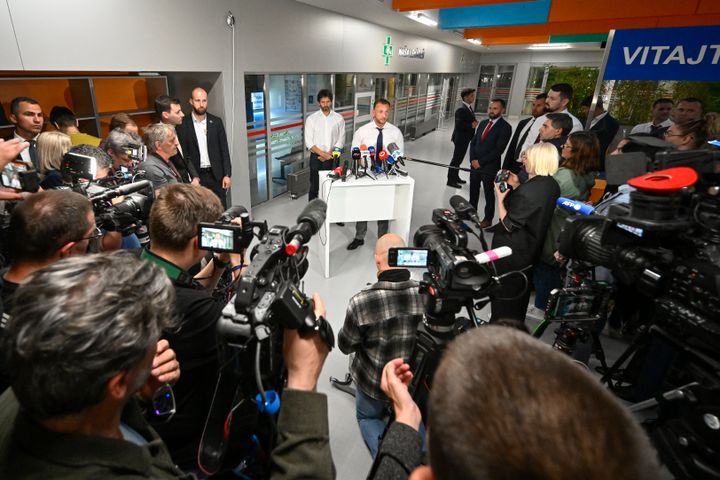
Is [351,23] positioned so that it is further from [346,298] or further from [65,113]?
[346,298]

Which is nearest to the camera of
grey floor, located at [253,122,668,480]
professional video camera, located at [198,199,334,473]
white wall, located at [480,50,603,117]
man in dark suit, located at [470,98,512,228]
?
professional video camera, located at [198,199,334,473]

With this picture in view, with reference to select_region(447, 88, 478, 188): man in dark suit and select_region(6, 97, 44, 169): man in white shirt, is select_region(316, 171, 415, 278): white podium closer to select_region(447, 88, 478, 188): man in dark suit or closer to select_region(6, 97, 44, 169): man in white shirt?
select_region(6, 97, 44, 169): man in white shirt

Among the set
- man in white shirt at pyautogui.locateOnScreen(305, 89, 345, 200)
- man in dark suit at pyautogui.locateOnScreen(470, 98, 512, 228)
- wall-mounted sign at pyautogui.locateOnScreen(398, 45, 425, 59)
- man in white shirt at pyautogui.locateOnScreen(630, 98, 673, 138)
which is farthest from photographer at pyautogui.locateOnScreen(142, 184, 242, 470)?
wall-mounted sign at pyautogui.locateOnScreen(398, 45, 425, 59)

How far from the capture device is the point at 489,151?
4.97 metres

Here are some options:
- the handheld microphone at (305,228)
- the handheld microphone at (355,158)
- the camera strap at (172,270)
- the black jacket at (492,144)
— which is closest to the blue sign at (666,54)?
the black jacket at (492,144)

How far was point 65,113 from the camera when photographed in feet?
10.5

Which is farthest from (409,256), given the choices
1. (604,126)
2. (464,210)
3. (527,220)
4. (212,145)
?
(604,126)

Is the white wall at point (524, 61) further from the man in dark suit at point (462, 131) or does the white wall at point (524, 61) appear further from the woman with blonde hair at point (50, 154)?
the woman with blonde hair at point (50, 154)

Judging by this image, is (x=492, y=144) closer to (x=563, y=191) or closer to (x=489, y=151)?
(x=489, y=151)

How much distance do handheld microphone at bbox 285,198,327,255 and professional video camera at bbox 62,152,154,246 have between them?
1.08 meters

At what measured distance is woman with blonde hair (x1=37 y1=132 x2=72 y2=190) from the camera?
8.16 feet

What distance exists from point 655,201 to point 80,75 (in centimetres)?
460

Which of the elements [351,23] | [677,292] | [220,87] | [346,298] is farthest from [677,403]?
[351,23]

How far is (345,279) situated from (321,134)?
2.47 m
